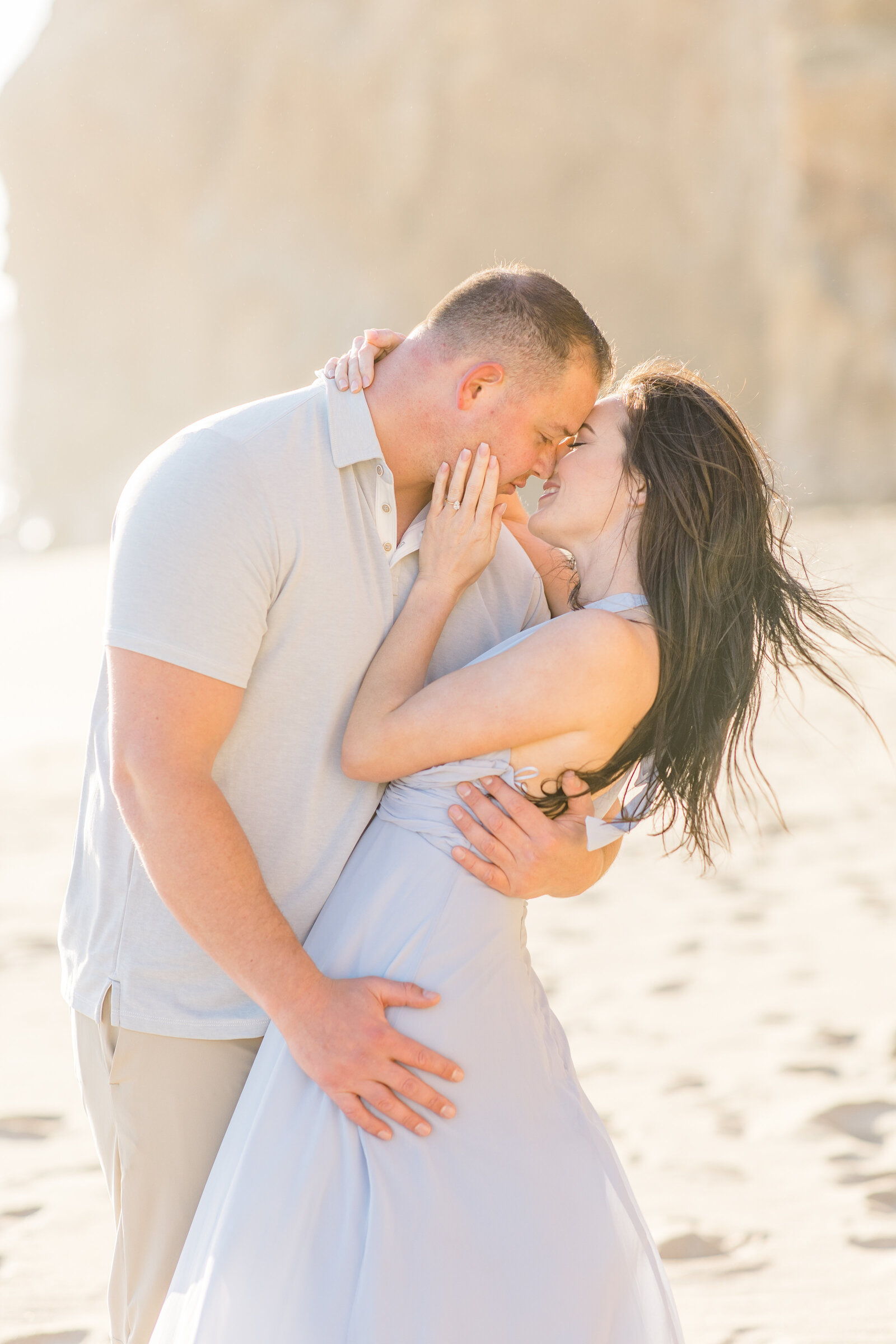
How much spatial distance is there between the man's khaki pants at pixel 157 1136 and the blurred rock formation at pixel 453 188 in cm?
1987

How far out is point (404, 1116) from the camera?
1.67 m

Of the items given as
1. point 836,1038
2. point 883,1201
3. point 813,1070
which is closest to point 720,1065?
point 813,1070

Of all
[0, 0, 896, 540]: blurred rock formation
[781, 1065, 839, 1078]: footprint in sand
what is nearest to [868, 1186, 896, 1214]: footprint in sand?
[781, 1065, 839, 1078]: footprint in sand

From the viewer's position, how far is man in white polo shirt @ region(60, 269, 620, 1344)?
166 centimetres

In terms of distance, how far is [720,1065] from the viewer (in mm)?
3568

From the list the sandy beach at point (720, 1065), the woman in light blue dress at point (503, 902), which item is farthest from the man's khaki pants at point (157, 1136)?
the sandy beach at point (720, 1065)

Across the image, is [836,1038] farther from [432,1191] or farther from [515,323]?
[515,323]

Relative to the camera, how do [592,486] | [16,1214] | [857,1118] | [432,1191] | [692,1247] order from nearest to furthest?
[432,1191] → [592,486] → [692,1247] → [16,1214] → [857,1118]

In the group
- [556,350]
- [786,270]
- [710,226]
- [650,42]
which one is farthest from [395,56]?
[556,350]

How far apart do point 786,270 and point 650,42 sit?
22.5 ft

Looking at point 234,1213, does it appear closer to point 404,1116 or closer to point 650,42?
point 404,1116

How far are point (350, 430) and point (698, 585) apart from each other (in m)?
0.63

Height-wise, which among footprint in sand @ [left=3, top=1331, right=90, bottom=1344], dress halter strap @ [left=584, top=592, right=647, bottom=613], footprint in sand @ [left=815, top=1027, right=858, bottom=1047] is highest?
dress halter strap @ [left=584, top=592, right=647, bottom=613]

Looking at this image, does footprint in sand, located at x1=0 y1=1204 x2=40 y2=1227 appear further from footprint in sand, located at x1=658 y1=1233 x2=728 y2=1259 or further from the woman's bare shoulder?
the woman's bare shoulder
